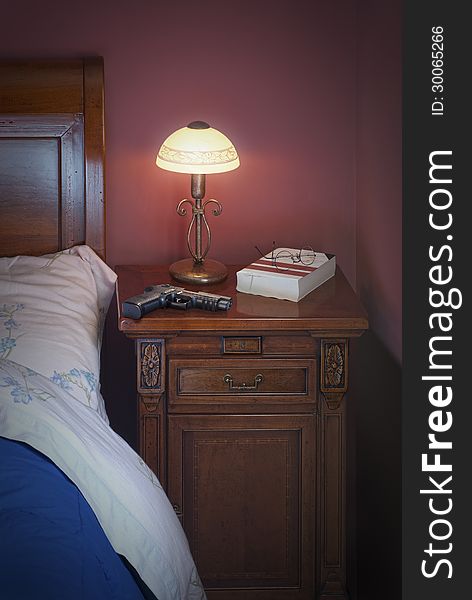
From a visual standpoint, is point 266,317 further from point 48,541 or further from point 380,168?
point 48,541

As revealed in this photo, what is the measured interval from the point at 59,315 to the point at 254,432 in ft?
1.71

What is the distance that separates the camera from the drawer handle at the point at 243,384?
2.30m

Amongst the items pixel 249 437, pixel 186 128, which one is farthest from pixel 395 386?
pixel 186 128

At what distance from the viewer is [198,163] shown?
2.40 m

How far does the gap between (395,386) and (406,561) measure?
0.43 m

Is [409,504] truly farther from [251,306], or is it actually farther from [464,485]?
[251,306]

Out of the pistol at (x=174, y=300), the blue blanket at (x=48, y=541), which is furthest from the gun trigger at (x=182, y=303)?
the blue blanket at (x=48, y=541)

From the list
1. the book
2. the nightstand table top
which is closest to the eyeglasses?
the book

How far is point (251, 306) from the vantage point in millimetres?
2330

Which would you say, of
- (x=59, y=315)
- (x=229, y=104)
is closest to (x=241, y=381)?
(x=59, y=315)

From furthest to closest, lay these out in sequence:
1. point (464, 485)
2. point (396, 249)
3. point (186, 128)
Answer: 1. point (186, 128)
2. point (396, 249)
3. point (464, 485)

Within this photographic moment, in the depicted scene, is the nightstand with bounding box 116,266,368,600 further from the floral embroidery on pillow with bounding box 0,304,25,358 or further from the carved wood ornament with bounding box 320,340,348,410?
the floral embroidery on pillow with bounding box 0,304,25,358

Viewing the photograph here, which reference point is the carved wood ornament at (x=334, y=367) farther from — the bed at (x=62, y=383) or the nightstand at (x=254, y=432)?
the bed at (x=62, y=383)

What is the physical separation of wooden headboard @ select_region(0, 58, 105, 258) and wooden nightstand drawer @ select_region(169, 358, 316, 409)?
1.70 feet
